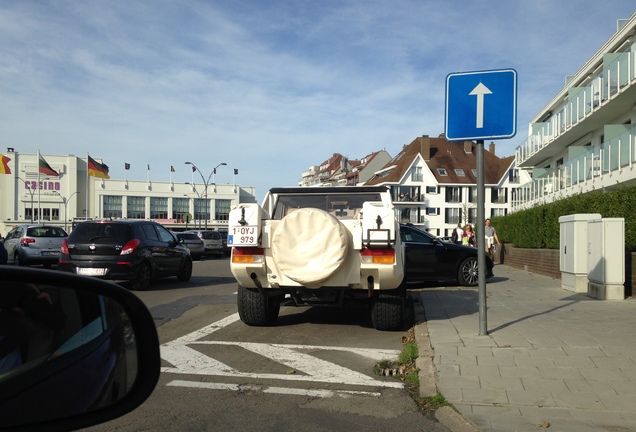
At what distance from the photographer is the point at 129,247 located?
13445 mm

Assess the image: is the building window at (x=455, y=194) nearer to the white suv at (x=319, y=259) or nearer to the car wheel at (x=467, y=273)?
the car wheel at (x=467, y=273)

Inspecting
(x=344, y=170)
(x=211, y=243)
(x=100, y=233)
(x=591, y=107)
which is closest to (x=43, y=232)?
(x=100, y=233)

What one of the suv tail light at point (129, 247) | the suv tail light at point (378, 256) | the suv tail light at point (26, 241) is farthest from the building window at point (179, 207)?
the suv tail light at point (378, 256)

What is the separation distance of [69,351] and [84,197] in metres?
105

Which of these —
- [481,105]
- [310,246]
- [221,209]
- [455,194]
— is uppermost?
[455,194]

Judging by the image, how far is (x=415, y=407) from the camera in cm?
496

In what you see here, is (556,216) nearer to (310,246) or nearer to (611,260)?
(611,260)

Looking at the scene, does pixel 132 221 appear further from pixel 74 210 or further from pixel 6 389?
pixel 74 210

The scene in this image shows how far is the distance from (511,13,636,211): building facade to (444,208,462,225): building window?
3907 cm

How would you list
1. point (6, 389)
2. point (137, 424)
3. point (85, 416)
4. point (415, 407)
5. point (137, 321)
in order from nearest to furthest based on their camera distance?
1. point (6, 389)
2. point (85, 416)
3. point (137, 321)
4. point (137, 424)
5. point (415, 407)

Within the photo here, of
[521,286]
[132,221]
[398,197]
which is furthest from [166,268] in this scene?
[398,197]

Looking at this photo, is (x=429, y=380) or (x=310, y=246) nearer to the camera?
(x=429, y=380)

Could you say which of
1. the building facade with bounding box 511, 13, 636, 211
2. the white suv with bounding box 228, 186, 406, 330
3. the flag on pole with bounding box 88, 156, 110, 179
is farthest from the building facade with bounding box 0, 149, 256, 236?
the white suv with bounding box 228, 186, 406, 330

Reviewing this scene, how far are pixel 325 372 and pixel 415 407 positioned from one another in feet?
4.36
